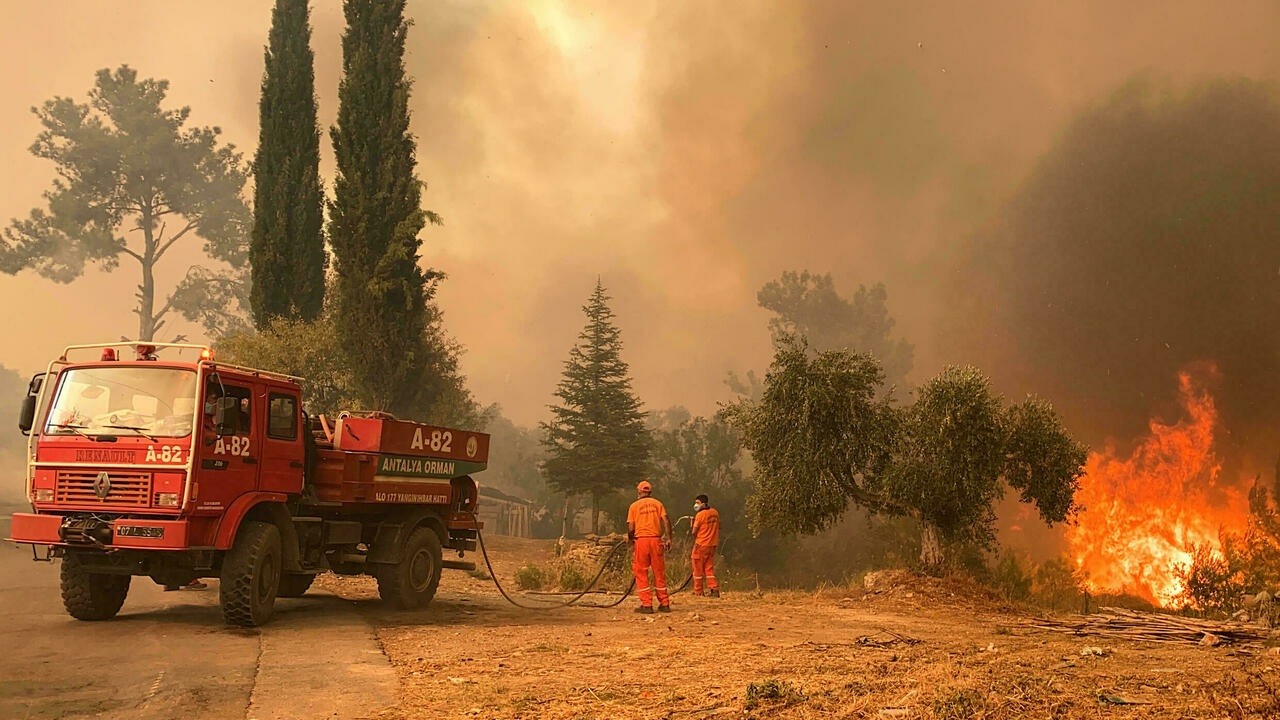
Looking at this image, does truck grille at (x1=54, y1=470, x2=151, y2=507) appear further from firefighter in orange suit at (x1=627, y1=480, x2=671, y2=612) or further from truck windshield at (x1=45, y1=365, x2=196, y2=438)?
firefighter in orange suit at (x1=627, y1=480, x2=671, y2=612)

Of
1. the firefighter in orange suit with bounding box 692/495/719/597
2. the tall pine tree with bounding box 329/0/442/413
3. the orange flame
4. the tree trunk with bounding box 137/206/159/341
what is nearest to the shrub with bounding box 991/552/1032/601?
the firefighter in orange suit with bounding box 692/495/719/597

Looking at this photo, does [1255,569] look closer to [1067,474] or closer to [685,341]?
[1067,474]

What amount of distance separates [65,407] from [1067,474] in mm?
17355

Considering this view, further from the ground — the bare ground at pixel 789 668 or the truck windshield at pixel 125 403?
the truck windshield at pixel 125 403

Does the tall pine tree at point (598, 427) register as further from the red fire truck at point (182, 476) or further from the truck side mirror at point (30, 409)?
the truck side mirror at point (30, 409)

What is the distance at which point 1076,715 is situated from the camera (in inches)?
278

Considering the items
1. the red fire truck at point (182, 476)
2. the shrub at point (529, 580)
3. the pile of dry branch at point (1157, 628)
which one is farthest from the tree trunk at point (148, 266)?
the pile of dry branch at point (1157, 628)

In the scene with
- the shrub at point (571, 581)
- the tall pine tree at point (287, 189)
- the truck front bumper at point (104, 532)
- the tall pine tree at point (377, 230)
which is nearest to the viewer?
the truck front bumper at point (104, 532)

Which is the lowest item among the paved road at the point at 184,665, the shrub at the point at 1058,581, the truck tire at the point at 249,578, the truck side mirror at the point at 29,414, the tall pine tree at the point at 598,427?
the shrub at the point at 1058,581

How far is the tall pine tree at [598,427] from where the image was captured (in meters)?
44.7

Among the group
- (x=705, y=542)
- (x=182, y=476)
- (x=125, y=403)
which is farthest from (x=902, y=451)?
(x=125, y=403)

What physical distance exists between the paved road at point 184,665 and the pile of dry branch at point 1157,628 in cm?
956

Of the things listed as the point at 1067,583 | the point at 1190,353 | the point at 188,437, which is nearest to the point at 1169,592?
the point at 1067,583

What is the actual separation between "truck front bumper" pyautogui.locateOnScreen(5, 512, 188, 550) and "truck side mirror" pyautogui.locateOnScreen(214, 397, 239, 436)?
4.04 feet
